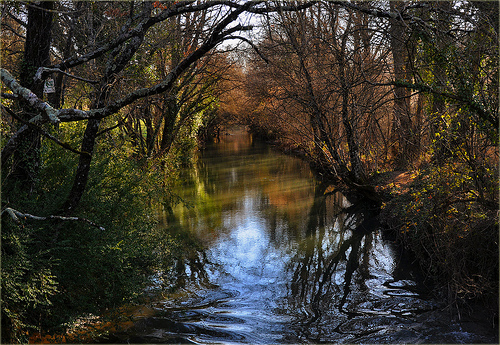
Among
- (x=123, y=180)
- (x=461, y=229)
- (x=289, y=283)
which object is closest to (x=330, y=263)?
(x=289, y=283)

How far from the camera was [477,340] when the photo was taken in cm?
584

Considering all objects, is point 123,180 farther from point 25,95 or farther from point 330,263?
point 330,263

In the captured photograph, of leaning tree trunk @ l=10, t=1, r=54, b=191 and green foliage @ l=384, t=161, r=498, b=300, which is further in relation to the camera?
green foliage @ l=384, t=161, r=498, b=300

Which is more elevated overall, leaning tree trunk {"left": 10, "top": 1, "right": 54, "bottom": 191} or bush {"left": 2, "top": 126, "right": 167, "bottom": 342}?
leaning tree trunk {"left": 10, "top": 1, "right": 54, "bottom": 191}

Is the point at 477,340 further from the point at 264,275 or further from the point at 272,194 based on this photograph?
the point at 272,194

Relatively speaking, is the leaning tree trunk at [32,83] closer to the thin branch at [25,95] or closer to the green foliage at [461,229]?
the thin branch at [25,95]

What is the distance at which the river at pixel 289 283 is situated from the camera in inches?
243

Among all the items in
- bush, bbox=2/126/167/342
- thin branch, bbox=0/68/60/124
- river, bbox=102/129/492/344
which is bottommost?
river, bbox=102/129/492/344

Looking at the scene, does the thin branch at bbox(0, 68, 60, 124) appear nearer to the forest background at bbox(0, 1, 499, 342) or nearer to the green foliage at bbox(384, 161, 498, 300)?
the forest background at bbox(0, 1, 499, 342)

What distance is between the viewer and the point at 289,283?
326 inches

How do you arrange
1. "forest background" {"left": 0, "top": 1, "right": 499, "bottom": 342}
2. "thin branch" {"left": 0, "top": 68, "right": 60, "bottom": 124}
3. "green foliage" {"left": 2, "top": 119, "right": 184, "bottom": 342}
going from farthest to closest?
"forest background" {"left": 0, "top": 1, "right": 499, "bottom": 342}, "green foliage" {"left": 2, "top": 119, "right": 184, "bottom": 342}, "thin branch" {"left": 0, "top": 68, "right": 60, "bottom": 124}

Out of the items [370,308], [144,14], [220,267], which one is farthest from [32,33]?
[370,308]

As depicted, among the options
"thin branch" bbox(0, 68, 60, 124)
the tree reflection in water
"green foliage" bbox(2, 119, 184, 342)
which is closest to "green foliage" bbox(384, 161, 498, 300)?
the tree reflection in water

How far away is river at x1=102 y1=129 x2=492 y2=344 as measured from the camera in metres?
6.17
